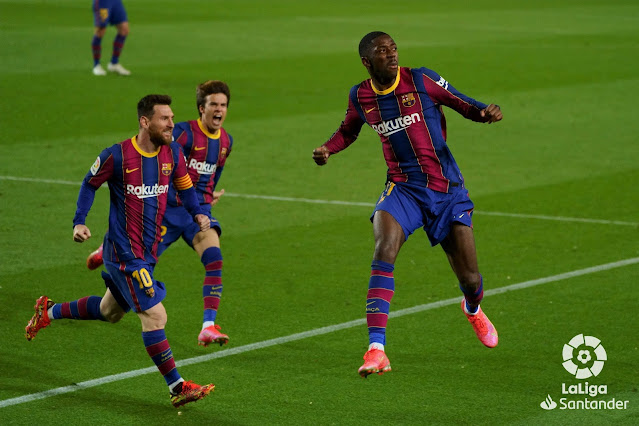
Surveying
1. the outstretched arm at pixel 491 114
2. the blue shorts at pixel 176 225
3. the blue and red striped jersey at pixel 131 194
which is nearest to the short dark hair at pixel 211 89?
the blue shorts at pixel 176 225

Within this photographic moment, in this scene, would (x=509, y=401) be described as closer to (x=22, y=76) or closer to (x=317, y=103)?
(x=317, y=103)

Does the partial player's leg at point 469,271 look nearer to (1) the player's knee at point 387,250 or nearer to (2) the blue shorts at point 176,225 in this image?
(1) the player's knee at point 387,250

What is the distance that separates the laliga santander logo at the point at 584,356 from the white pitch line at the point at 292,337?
1404 mm

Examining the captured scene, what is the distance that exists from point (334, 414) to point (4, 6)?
29724 mm

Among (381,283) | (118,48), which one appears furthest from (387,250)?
(118,48)

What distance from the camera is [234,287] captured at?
10039mm

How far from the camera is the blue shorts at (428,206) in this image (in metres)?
7.55

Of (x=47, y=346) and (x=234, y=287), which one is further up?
(x=234, y=287)

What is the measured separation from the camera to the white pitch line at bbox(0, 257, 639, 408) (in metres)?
7.39

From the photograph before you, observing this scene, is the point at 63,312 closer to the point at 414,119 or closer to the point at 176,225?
the point at 176,225

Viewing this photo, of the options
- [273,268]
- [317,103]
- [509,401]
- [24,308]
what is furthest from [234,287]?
[317,103]

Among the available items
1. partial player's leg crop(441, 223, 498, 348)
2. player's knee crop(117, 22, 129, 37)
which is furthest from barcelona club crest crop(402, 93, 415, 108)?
player's knee crop(117, 22, 129, 37)

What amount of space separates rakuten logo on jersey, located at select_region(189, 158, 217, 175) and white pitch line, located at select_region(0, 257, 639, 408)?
1473mm

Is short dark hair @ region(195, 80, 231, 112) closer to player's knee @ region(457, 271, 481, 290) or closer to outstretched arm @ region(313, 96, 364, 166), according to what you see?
outstretched arm @ region(313, 96, 364, 166)
